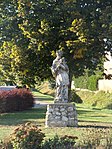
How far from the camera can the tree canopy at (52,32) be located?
1884 centimetres

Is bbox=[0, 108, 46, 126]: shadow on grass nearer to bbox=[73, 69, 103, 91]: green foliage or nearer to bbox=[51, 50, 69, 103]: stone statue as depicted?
bbox=[51, 50, 69, 103]: stone statue

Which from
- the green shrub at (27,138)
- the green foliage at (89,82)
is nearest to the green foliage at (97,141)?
the green shrub at (27,138)

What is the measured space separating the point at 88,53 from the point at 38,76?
162 inches

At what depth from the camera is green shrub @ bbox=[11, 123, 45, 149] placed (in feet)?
30.5

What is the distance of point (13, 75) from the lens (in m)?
21.9

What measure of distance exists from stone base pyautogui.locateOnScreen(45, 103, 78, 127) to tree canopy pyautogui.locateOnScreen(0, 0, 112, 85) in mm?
3103

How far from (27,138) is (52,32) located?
35.7 ft

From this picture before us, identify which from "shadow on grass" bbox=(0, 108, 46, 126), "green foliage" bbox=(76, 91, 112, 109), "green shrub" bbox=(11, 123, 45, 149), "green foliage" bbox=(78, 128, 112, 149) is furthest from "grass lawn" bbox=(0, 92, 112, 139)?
"green foliage" bbox=(76, 91, 112, 109)

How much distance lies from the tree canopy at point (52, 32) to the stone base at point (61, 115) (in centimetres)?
310

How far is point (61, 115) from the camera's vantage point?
17.3m

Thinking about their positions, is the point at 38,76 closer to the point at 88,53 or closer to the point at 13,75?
the point at 13,75

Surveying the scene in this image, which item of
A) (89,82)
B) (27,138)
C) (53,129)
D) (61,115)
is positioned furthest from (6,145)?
(89,82)

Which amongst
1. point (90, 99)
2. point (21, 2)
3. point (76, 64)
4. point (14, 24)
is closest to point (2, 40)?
point (14, 24)

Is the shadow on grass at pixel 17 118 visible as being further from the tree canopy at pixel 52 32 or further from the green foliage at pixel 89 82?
the green foliage at pixel 89 82
